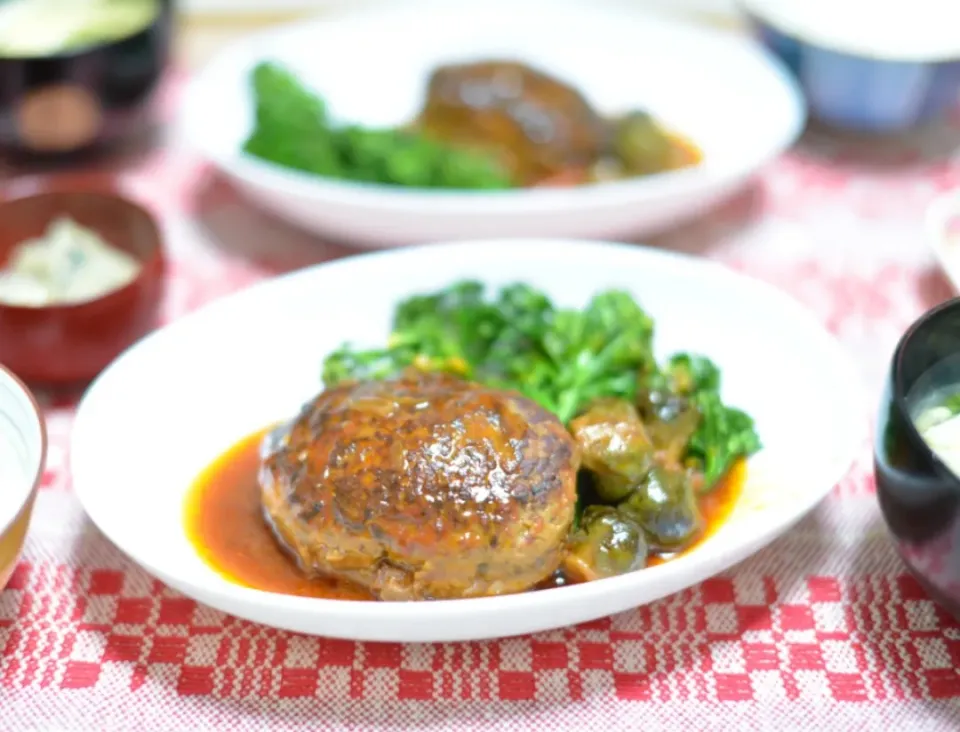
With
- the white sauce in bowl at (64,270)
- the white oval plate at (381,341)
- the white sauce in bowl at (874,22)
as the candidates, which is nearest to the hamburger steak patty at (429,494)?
the white oval plate at (381,341)

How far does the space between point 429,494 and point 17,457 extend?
89 cm

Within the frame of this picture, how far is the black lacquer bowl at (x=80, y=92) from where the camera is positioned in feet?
11.3

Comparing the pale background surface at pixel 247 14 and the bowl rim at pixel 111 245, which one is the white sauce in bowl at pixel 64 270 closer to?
the bowl rim at pixel 111 245

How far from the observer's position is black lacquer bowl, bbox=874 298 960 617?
6.29ft

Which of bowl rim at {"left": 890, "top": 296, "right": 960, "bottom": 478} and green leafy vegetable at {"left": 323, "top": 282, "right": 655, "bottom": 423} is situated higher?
bowl rim at {"left": 890, "top": 296, "right": 960, "bottom": 478}

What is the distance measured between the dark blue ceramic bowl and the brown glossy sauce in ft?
6.44

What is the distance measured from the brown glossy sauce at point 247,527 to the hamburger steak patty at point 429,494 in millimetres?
35

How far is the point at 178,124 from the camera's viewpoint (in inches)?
165

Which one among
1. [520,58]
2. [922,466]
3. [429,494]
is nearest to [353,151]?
[520,58]

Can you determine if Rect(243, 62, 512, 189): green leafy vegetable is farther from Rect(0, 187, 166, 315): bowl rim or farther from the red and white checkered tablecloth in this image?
the red and white checkered tablecloth

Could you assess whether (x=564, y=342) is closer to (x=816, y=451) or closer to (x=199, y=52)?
(x=816, y=451)

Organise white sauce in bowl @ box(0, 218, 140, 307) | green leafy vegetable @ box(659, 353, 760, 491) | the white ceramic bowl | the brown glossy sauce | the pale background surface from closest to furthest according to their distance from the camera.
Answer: the white ceramic bowl
the brown glossy sauce
green leafy vegetable @ box(659, 353, 760, 491)
white sauce in bowl @ box(0, 218, 140, 307)
the pale background surface

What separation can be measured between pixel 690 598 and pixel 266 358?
1.24 meters

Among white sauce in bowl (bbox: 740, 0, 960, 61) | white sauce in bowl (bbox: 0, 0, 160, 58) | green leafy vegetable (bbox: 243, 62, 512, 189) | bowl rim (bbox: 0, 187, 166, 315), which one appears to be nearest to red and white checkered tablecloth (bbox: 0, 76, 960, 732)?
bowl rim (bbox: 0, 187, 166, 315)
